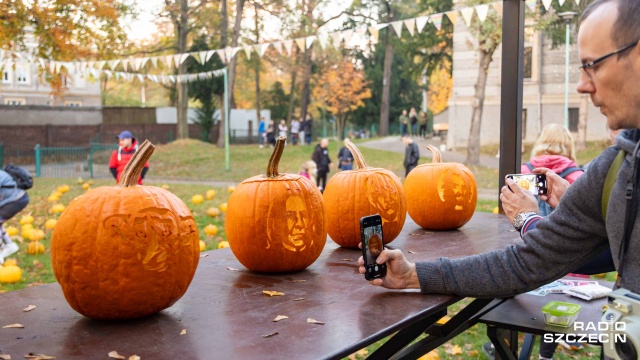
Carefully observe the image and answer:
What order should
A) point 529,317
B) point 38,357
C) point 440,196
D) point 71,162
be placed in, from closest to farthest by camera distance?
point 38,357 < point 529,317 < point 440,196 < point 71,162

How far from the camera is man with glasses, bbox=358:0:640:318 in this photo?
149 cm

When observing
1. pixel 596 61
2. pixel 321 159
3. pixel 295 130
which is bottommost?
pixel 321 159

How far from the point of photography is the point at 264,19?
30.8 meters

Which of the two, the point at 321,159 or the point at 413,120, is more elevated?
the point at 413,120

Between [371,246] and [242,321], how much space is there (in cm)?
55

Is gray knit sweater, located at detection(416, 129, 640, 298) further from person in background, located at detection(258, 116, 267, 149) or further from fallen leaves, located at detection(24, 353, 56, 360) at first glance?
person in background, located at detection(258, 116, 267, 149)

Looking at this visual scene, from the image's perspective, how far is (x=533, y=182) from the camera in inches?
102

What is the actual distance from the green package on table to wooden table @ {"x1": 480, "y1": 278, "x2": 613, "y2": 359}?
2 centimetres

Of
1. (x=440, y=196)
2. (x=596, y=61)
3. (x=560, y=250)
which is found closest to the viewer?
(x=596, y=61)

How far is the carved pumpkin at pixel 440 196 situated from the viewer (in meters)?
3.36

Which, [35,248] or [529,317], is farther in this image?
[35,248]

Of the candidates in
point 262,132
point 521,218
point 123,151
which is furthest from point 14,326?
point 262,132

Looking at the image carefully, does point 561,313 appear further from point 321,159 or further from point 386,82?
point 386,82

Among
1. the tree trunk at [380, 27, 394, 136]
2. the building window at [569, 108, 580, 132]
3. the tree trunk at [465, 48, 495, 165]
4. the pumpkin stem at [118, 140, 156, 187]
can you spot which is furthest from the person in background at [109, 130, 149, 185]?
the tree trunk at [380, 27, 394, 136]
